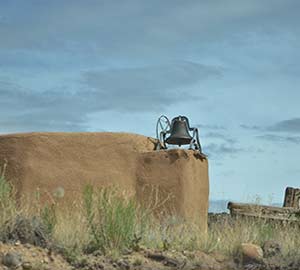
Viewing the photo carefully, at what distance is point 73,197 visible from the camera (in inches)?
691

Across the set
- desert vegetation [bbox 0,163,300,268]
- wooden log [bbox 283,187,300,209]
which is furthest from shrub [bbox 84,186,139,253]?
wooden log [bbox 283,187,300,209]

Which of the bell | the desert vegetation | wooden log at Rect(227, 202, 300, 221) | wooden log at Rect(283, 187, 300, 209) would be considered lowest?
the desert vegetation

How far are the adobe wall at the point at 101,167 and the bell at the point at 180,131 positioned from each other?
0.57 meters

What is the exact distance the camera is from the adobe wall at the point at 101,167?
57.0 feet

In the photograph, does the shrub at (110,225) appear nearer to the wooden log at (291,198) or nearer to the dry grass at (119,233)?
the dry grass at (119,233)

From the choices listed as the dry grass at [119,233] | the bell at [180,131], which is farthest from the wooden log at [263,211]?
the dry grass at [119,233]

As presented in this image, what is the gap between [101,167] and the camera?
17.7 meters

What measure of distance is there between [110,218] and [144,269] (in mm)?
1079

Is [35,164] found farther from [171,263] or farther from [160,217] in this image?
→ [171,263]

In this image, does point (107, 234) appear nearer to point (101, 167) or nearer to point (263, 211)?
point (101, 167)

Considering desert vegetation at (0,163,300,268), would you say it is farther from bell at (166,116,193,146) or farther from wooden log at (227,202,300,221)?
bell at (166,116,193,146)

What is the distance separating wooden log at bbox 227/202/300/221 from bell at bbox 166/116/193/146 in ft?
7.28

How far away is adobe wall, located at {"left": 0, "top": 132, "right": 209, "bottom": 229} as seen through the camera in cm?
1738

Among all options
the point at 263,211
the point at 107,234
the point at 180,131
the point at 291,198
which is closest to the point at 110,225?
the point at 107,234
